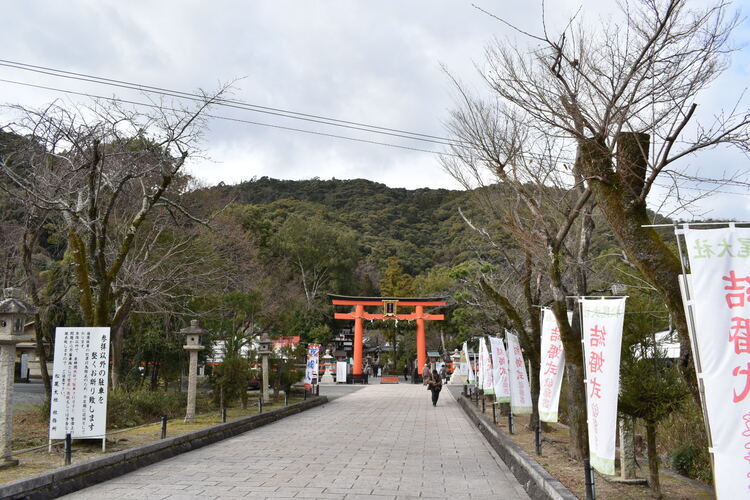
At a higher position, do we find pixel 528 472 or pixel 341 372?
pixel 528 472

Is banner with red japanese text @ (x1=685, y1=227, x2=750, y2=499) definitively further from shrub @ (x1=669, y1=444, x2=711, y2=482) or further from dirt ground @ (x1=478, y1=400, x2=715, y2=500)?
shrub @ (x1=669, y1=444, x2=711, y2=482)

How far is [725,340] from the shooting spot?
4242mm

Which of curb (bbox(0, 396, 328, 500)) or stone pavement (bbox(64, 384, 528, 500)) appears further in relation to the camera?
stone pavement (bbox(64, 384, 528, 500))

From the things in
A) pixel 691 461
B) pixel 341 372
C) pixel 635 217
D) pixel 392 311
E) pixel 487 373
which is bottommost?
pixel 341 372

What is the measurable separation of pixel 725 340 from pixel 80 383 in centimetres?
858

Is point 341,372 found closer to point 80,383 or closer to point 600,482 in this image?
point 80,383

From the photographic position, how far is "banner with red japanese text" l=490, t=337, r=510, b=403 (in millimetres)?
13109

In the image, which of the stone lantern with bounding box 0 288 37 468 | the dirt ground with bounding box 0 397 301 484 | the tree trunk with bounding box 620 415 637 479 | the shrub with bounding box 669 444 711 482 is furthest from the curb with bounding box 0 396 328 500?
the shrub with bounding box 669 444 711 482

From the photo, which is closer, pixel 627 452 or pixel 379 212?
pixel 627 452

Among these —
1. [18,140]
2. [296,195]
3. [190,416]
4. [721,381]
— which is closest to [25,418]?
[190,416]

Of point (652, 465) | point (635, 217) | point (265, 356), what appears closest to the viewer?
point (635, 217)

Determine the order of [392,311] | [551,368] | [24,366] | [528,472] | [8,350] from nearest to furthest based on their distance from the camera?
1. [528,472]
2. [8,350]
3. [551,368]
4. [24,366]
5. [392,311]

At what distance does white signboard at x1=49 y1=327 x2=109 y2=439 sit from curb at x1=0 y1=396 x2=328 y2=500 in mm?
752

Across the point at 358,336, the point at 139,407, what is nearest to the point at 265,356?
the point at 139,407
